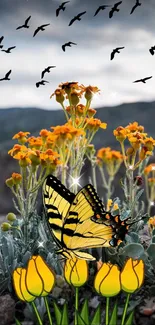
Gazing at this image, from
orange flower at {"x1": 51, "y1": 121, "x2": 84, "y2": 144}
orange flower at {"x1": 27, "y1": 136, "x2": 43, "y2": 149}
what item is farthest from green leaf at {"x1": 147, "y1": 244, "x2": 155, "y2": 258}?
orange flower at {"x1": 27, "y1": 136, "x2": 43, "y2": 149}

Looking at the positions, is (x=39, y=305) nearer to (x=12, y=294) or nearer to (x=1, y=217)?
(x=12, y=294)

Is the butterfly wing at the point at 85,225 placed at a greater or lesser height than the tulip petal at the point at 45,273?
greater

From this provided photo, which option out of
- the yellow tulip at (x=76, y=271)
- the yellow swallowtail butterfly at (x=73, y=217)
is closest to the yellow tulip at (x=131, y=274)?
the yellow tulip at (x=76, y=271)

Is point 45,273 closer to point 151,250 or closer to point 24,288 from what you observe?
point 24,288

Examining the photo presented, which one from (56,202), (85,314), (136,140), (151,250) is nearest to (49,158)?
(56,202)

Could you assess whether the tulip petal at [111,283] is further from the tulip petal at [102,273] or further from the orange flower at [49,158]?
the orange flower at [49,158]
